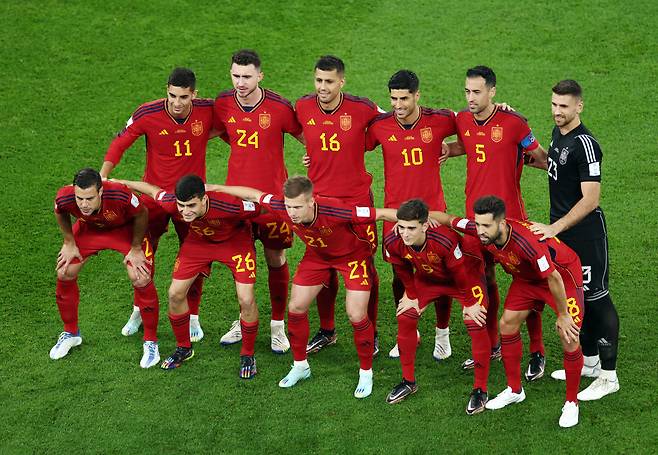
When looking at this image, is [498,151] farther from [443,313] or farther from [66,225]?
[66,225]

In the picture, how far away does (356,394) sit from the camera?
884 centimetres

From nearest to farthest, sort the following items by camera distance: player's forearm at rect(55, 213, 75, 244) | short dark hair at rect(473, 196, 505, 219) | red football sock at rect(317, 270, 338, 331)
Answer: short dark hair at rect(473, 196, 505, 219)
player's forearm at rect(55, 213, 75, 244)
red football sock at rect(317, 270, 338, 331)

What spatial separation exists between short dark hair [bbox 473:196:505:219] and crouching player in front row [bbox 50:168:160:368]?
2934 millimetres

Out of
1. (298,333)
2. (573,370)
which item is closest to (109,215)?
(298,333)

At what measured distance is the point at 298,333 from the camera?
9.00 m

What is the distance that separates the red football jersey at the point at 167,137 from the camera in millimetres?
9406

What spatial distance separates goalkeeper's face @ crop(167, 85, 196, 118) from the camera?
9.21 meters

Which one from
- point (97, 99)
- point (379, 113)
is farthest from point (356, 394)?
point (97, 99)

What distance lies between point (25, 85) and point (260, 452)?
26.2ft

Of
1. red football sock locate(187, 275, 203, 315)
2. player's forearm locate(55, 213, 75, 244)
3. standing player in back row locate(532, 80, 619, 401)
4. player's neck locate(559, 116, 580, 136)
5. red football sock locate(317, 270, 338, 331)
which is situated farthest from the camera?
red football sock locate(187, 275, 203, 315)

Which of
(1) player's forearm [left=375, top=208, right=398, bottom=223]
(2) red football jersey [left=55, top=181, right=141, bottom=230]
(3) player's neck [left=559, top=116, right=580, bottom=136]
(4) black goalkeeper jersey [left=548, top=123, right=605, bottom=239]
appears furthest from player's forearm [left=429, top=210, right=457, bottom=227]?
(2) red football jersey [left=55, top=181, right=141, bottom=230]

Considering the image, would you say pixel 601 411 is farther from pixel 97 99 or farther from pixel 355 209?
pixel 97 99

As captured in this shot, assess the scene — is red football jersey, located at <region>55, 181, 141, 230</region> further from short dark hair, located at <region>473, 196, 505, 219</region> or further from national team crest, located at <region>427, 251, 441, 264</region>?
short dark hair, located at <region>473, 196, 505, 219</region>

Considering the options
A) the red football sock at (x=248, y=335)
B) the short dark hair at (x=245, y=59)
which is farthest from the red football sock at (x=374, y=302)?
the short dark hair at (x=245, y=59)
